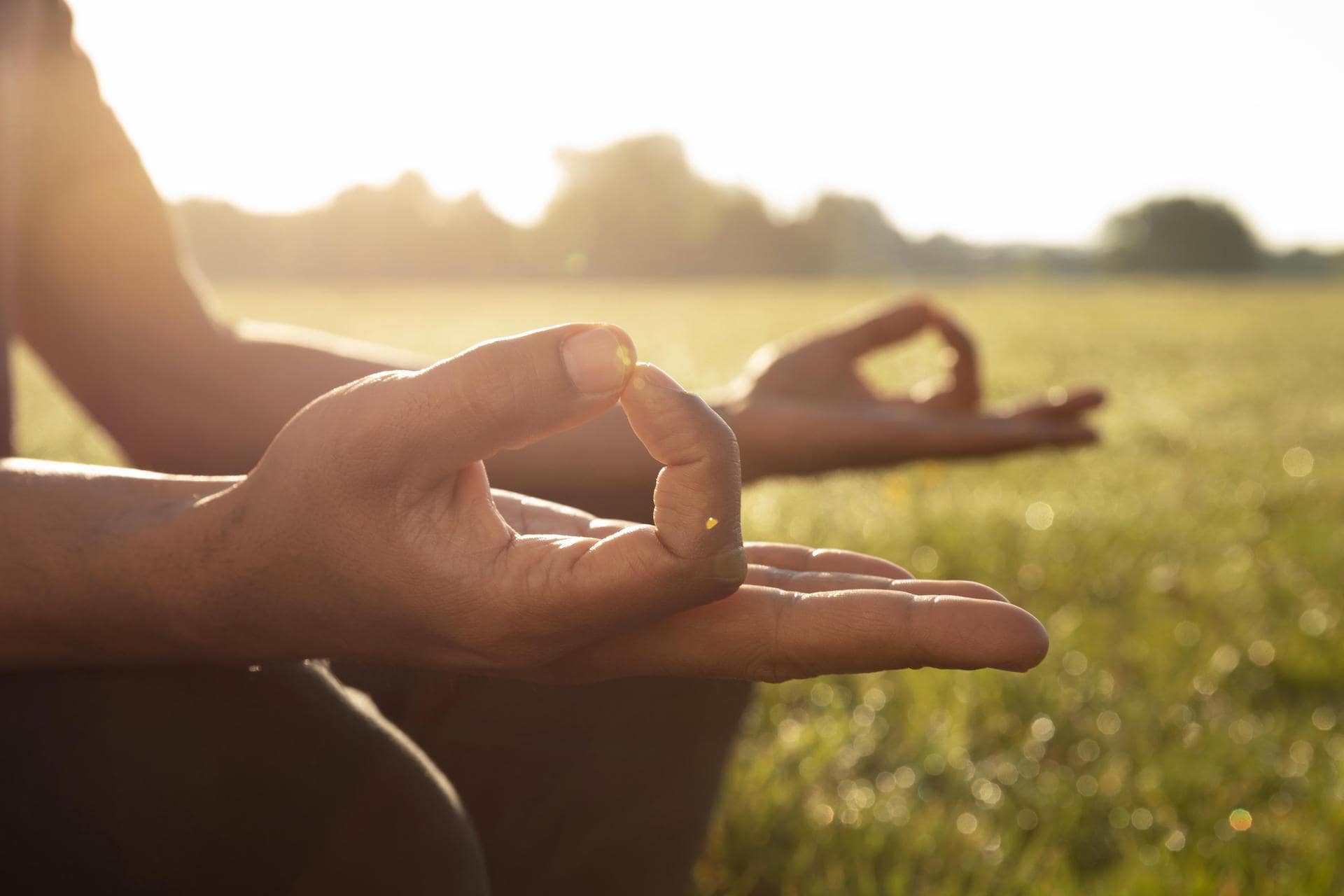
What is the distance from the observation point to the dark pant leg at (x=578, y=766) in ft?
4.68

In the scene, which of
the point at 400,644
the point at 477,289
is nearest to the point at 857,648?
the point at 400,644

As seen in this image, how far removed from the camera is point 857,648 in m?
1.01

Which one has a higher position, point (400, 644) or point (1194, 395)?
point (400, 644)

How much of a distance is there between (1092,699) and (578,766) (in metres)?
2.44

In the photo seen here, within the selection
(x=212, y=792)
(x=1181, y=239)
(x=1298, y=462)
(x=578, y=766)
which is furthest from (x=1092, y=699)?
(x=1181, y=239)

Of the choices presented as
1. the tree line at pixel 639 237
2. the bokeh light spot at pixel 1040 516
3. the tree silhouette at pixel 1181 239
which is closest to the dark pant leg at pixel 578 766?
the bokeh light spot at pixel 1040 516

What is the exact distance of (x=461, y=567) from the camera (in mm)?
1018

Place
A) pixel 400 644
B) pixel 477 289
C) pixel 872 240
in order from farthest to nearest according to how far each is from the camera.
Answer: pixel 872 240 → pixel 477 289 → pixel 400 644

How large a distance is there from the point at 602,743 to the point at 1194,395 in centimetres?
1093

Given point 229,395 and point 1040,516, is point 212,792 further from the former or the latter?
point 1040,516

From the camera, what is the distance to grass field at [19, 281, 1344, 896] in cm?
252

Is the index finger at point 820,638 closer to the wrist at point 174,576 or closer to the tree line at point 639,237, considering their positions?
the wrist at point 174,576

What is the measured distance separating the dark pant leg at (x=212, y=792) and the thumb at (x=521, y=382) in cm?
42

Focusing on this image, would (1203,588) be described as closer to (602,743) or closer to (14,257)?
(602,743)
